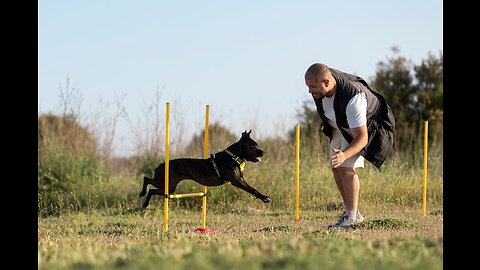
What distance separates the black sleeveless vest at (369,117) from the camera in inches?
281

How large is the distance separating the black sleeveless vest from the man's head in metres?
0.09

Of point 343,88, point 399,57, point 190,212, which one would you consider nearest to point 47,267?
point 343,88

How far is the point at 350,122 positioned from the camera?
7.01 meters

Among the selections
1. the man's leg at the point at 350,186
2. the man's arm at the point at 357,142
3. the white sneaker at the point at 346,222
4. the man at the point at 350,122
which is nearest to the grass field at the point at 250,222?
the white sneaker at the point at 346,222

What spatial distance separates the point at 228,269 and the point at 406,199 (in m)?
8.03

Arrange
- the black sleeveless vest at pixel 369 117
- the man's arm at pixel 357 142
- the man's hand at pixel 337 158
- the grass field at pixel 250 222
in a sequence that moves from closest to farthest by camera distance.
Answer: the grass field at pixel 250 222, the man's hand at pixel 337 158, the man's arm at pixel 357 142, the black sleeveless vest at pixel 369 117

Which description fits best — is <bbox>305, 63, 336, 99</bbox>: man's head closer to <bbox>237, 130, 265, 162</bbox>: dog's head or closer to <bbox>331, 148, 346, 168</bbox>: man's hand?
<bbox>331, 148, 346, 168</bbox>: man's hand

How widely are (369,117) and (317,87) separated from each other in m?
0.67

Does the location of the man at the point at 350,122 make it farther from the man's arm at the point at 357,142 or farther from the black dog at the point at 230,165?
the black dog at the point at 230,165

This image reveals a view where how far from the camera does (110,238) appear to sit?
689 centimetres

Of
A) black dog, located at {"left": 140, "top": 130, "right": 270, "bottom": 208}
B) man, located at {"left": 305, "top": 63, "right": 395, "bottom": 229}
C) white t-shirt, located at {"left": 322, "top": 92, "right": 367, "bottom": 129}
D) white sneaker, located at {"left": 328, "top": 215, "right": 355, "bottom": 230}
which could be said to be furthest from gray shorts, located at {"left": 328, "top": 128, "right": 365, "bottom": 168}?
black dog, located at {"left": 140, "top": 130, "right": 270, "bottom": 208}

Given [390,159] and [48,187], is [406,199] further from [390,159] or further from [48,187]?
[48,187]

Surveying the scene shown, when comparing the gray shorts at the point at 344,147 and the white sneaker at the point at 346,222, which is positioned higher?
the gray shorts at the point at 344,147

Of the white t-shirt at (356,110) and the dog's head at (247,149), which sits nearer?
the white t-shirt at (356,110)
